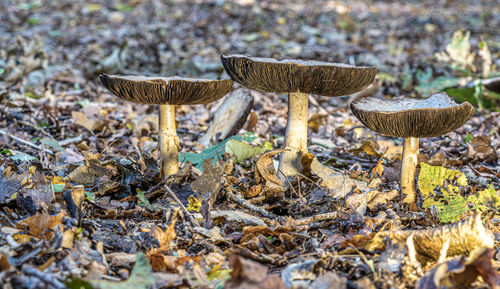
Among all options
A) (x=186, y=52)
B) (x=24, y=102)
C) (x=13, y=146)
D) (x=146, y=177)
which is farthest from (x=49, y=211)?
(x=186, y=52)

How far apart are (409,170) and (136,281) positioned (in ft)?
6.72

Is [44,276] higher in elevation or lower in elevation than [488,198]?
lower

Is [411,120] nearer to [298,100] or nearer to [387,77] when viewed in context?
[298,100]

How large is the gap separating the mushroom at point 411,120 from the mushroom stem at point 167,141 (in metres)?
1.34

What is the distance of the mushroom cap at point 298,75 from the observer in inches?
111

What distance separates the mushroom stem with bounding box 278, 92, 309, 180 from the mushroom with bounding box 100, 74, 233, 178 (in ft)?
1.91

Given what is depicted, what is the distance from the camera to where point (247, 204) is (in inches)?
115

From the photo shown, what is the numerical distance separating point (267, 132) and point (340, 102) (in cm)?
207

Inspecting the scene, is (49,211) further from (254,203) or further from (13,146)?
(13,146)

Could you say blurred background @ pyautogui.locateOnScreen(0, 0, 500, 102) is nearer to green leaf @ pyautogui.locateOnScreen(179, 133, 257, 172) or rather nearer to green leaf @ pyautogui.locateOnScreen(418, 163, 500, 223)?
green leaf @ pyautogui.locateOnScreen(418, 163, 500, 223)

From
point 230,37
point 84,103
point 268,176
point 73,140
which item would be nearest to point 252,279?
point 268,176

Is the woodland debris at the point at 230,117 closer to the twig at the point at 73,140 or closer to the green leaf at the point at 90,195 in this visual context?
the twig at the point at 73,140

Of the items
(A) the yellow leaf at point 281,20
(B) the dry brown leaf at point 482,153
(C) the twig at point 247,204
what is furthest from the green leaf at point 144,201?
(A) the yellow leaf at point 281,20

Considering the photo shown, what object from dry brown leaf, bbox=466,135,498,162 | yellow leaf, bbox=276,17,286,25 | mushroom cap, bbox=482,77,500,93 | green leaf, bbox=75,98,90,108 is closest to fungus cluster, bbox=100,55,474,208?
dry brown leaf, bbox=466,135,498,162
